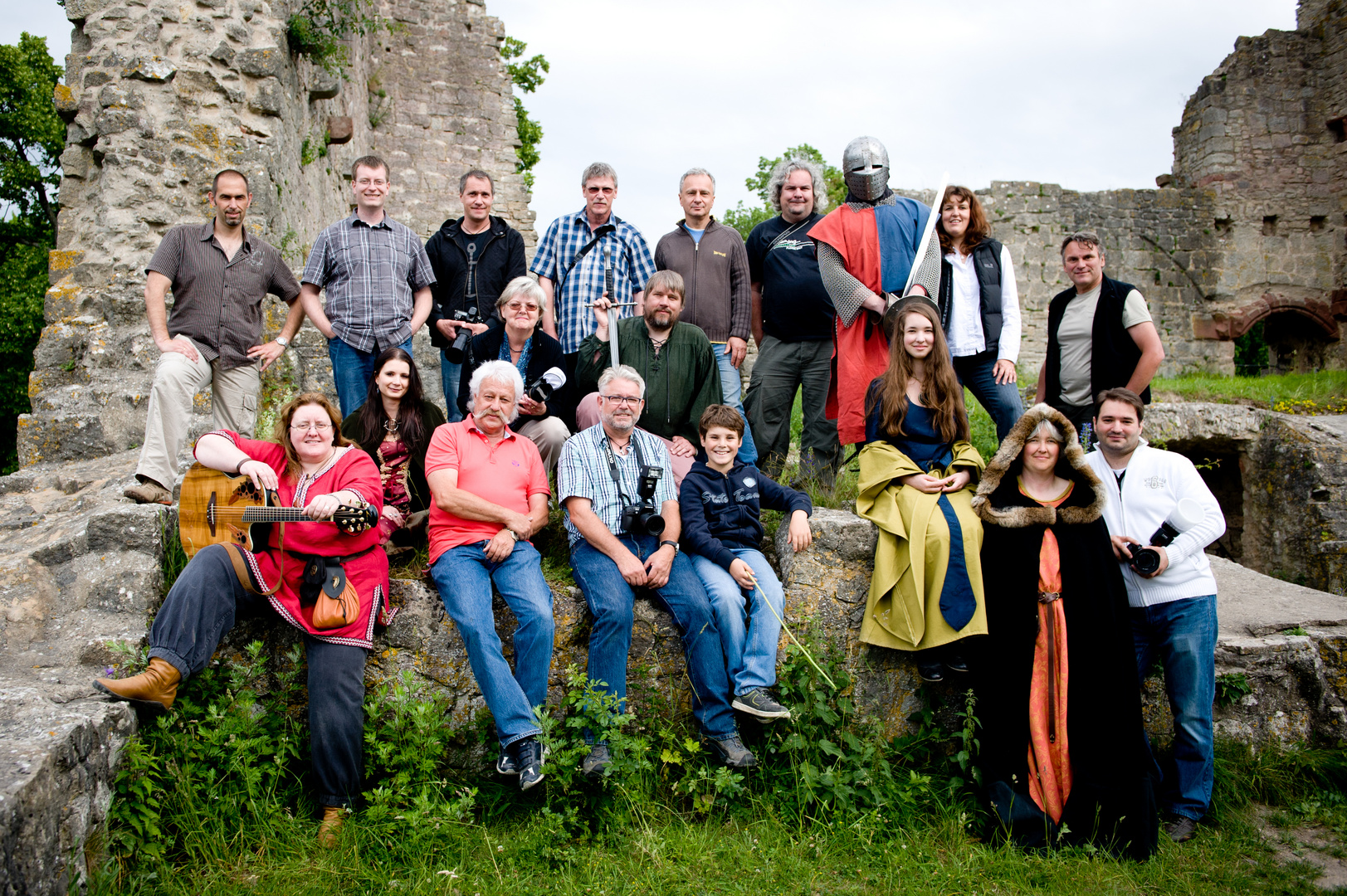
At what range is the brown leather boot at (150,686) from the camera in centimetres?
296

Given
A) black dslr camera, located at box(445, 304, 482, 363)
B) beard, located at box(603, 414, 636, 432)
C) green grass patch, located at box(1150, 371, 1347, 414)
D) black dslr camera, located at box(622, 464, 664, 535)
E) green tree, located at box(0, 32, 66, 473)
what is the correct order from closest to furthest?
black dslr camera, located at box(622, 464, 664, 535) < beard, located at box(603, 414, 636, 432) < black dslr camera, located at box(445, 304, 482, 363) < green grass patch, located at box(1150, 371, 1347, 414) < green tree, located at box(0, 32, 66, 473)

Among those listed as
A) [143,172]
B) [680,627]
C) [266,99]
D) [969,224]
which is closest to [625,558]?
[680,627]

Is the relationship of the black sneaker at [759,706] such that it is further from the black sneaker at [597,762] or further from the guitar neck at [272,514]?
the guitar neck at [272,514]

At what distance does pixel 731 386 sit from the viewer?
479cm

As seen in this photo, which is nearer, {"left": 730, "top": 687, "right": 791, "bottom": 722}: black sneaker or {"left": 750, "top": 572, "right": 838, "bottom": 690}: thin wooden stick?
{"left": 730, "top": 687, "right": 791, "bottom": 722}: black sneaker

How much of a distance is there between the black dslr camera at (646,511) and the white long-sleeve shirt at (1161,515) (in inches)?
77.6

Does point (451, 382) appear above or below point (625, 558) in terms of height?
above

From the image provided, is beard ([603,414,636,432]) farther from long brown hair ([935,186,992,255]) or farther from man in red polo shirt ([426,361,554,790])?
long brown hair ([935,186,992,255])

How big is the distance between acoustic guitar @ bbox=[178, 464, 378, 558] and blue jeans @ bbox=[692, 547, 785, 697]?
146cm

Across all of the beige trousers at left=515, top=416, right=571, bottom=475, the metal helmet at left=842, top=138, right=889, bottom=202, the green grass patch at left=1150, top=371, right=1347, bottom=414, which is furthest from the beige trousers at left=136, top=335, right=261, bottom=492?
the green grass patch at left=1150, top=371, right=1347, bottom=414

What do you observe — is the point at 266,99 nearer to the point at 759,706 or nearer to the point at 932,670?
the point at 759,706

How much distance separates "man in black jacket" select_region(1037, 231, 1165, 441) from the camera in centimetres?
454

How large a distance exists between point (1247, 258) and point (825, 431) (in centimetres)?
1194

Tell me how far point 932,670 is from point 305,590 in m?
2.65
